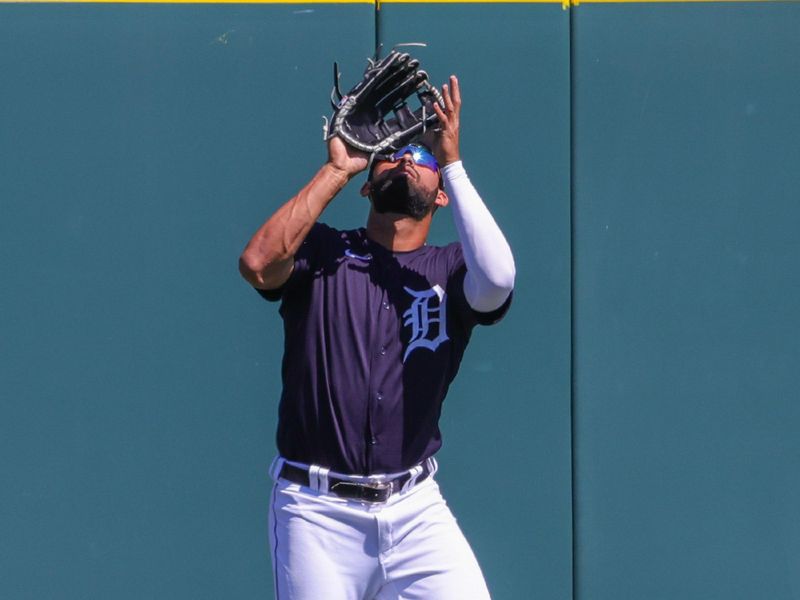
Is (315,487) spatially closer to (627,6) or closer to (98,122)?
(98,122)

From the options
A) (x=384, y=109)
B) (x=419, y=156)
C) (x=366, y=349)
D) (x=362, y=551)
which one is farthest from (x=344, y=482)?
(x=384, y=109)

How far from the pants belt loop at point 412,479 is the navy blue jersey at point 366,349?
0.02 metres

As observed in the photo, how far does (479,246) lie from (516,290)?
90 centimetres

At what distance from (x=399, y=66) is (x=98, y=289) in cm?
123

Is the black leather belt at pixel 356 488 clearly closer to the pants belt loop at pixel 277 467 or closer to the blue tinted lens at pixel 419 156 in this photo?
the pants belt loop at pixel 277 467

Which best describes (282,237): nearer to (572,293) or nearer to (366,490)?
(366,490)

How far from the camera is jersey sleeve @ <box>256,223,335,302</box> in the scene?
3.31 meters

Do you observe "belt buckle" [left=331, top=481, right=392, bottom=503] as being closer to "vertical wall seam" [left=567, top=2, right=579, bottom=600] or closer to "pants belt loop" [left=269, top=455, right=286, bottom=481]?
"pants belt loop" [left=269, top=455, right=286, bottom=481]

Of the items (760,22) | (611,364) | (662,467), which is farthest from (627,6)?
(662,467)

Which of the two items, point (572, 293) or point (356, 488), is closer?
point (356, 488)

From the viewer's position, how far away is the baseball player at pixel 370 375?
3.25 metres

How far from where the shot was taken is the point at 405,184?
3.39 meters

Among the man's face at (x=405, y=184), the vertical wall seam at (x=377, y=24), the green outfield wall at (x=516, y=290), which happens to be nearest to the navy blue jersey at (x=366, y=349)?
the man's face at (x=405, y=184)

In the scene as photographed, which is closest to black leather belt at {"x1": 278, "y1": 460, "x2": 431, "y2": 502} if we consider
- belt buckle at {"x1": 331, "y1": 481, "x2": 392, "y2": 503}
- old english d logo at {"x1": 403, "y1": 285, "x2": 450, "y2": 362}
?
belt buckle at {"x1": 331, "y1": 481, "x2": 392, "y2": 503}
